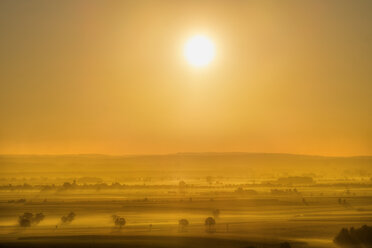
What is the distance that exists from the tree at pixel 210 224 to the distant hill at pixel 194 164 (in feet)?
180

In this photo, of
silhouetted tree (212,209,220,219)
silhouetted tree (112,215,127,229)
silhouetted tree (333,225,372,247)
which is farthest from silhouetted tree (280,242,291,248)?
silhouetted tree (112,215,127,229)

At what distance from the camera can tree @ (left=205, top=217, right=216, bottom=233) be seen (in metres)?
25.8

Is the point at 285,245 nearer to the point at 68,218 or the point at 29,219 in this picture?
the point at 68,218

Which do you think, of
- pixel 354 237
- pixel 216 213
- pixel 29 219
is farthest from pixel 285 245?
pixel 29 219

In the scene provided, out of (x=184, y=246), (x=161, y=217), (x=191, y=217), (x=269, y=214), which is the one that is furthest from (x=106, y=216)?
(x=269, y=214)

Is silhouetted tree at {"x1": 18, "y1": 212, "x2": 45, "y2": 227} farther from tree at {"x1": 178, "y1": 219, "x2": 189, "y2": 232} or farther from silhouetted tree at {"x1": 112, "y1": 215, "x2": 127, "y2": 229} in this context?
tree at {"x1": 178, "y1": 219, "x2": 189, "y2": 232}

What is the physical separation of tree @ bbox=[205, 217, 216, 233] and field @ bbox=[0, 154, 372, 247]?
0.13 meters

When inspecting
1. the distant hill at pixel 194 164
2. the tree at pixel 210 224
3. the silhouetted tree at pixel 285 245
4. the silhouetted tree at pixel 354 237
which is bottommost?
the silhouetted tree at pixel 285 245

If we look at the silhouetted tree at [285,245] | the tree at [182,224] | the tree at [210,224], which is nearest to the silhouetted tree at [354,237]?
the silhouetted tree at [285,245]

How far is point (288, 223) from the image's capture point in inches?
1078

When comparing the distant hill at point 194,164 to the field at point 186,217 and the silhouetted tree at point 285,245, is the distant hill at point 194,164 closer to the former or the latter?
the field at point 186,217

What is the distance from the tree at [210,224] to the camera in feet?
84.5

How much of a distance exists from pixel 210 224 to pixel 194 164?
69.8m

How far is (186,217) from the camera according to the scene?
95.7ft
